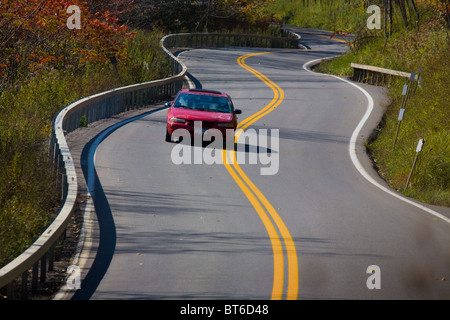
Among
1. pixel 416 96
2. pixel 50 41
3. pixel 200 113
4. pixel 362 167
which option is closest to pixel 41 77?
pixel 50 41

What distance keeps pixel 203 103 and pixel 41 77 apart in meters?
6.82

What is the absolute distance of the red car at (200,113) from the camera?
19.9 metres

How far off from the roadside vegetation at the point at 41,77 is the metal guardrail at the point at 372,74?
382 inches

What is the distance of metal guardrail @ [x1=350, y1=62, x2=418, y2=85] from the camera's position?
3516 centimetres

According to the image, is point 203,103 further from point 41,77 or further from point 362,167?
point 41,77

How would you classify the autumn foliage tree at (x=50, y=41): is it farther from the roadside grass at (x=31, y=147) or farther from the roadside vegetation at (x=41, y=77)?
the roadside grass at (x=31, y=147)

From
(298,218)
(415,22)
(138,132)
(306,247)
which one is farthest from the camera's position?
(415,22)

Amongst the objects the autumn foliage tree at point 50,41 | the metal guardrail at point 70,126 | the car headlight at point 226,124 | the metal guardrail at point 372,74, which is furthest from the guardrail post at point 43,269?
the metal guardrail at point 372,74

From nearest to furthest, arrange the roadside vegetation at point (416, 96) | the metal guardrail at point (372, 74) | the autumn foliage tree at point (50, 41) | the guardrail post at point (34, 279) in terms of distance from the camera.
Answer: the guardrail post at point (34, 279), the roadside vegetation at point (416, 96), the autumn foliage tree at point (50, 41), the metal guardrail at point (372, 74)

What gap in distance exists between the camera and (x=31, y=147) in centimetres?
1499

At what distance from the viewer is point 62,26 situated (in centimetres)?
2947

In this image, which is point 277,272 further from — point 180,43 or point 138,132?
point 180,43

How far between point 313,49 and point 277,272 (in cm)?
5059

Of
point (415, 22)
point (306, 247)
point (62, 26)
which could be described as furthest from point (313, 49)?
point (306, 247)
